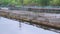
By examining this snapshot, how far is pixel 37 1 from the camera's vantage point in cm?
76

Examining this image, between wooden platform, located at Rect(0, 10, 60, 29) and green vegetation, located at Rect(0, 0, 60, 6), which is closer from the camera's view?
wooden platform, located at Rect(0, 10, 60, 29)

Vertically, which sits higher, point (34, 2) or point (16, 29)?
point (34, 2)

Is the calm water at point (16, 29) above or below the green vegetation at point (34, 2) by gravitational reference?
below

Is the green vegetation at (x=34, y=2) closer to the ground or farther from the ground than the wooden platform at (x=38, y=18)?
farther from the ground

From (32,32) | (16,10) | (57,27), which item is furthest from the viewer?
(16,10)

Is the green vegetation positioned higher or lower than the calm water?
higher

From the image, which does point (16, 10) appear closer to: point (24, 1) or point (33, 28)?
point (24, 1)

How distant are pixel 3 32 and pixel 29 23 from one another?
0.17m

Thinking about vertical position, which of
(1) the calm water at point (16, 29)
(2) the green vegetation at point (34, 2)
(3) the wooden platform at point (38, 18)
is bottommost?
(1) the calm water at point (16, 29)

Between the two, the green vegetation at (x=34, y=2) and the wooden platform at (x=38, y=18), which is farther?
the green vegetation at (x=34, y=2)

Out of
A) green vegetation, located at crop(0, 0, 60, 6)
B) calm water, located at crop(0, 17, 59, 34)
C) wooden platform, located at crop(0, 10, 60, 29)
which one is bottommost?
calm water, located at crop(0, 17, 59, 34)

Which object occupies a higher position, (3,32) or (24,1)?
(24,1)

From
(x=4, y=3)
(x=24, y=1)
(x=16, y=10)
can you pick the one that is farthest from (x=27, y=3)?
(x=4, y=3)

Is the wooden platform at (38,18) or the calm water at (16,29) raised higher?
the wooden platform at (38,18)
